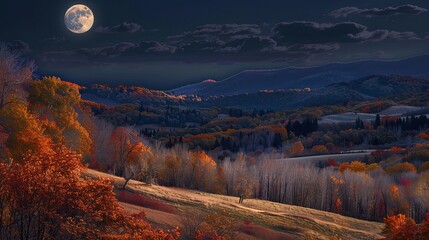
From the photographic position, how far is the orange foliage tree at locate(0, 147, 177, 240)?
3891 centimetres

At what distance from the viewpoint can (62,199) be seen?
129 feet

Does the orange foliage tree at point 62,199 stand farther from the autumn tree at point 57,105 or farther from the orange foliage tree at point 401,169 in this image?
the orange foliage tree at point 401,169

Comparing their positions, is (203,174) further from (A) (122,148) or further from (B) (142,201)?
(B) (142,201)

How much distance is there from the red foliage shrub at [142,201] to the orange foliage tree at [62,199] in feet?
156

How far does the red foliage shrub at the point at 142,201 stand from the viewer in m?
91.2

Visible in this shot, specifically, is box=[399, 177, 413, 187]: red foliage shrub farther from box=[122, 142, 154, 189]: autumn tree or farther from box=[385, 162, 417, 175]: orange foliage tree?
box=[122, 142, 154, 189]: autumn tree

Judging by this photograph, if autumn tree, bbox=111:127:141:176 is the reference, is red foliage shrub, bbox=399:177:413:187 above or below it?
below

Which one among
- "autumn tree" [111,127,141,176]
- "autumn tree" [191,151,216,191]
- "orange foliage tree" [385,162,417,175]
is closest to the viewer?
"autumn tree" [111,127,141,176]

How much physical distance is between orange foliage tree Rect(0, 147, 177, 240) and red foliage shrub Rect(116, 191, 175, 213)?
47.6m

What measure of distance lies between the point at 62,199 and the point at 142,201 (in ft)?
181

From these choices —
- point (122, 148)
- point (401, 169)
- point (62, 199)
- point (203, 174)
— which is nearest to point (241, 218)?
point (203, 174)

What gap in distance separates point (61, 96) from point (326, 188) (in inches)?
3375

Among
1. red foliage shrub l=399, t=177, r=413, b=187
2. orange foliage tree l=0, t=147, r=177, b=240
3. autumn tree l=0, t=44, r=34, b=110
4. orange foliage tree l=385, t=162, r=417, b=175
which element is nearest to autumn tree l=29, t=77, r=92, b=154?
autumn tree l=0, t=44, r=34, b=110

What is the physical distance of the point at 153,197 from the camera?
98375 mm
